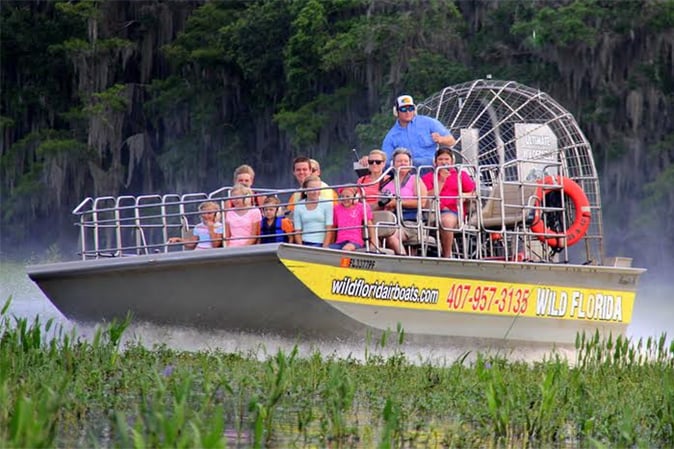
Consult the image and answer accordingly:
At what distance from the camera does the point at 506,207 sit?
15.6m

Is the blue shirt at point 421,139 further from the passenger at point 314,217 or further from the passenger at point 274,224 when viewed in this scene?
the passenger at point 314,217

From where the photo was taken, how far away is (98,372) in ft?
35.0

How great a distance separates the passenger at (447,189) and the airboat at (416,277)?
3.9 inches

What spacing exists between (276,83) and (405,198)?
101 feet

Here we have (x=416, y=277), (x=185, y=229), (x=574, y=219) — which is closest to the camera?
(x=416, y=277)

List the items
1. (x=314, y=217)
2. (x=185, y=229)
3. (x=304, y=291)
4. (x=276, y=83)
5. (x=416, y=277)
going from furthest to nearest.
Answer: (x=276, y=83) < (x=185, y=229) < (x=416, y=277) < (x=314, y=217) < (x=304, y=291)

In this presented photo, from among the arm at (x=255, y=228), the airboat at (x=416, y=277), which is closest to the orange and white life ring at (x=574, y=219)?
the airboat at (x=416, y=277)

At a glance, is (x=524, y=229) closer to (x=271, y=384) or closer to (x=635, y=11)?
(x=271, y=384)

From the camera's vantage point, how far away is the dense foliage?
3600 cm

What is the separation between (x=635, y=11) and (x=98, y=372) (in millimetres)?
26857

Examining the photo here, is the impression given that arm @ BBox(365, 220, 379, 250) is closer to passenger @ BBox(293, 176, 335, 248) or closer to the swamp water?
Result: passenger @ BBox(293, 176, 335, 248)

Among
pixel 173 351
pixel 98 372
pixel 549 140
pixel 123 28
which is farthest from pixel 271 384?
pixel 123 28

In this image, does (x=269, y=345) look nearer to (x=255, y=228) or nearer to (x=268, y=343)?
(x=268, y=343)

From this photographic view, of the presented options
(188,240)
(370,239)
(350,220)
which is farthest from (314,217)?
(188,240)
